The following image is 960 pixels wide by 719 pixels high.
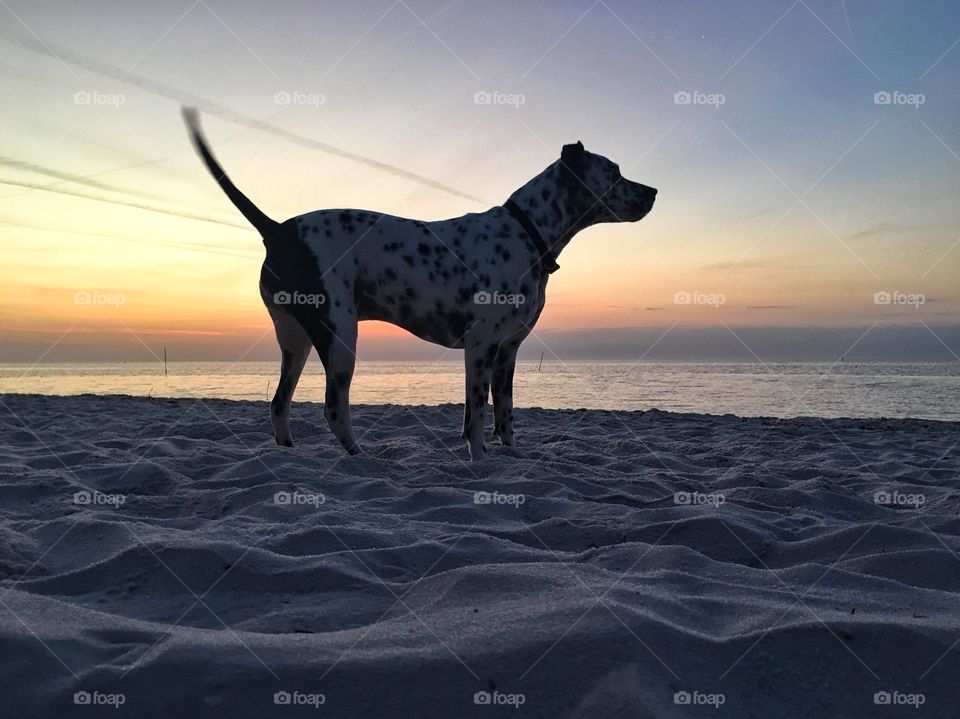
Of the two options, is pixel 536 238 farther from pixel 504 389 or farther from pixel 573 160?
pixel 504 389

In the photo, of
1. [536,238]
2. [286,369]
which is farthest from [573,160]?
[286,369]

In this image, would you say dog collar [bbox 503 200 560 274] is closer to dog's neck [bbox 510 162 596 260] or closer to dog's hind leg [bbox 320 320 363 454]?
dog's neck [bbox 510 162 596 260]

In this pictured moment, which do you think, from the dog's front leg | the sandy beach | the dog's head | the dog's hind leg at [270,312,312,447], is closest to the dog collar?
the dog's head

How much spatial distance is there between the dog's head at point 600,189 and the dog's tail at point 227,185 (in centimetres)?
234

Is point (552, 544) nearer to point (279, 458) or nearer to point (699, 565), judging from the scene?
point (699, 565)

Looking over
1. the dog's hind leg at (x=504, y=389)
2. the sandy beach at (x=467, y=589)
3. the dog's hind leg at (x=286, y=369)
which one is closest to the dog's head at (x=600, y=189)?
the dog's hind leg at (x=504, y=389)

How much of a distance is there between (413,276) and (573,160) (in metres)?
1.65

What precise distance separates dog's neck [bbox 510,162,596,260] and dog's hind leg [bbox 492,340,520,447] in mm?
857

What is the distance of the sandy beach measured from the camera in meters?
1.30

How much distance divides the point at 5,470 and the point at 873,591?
4230 millimetres

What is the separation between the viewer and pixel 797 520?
2998 mm

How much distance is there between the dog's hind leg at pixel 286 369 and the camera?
5109 millimetres

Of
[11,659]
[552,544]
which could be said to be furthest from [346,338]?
[11,659]

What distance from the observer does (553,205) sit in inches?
206
